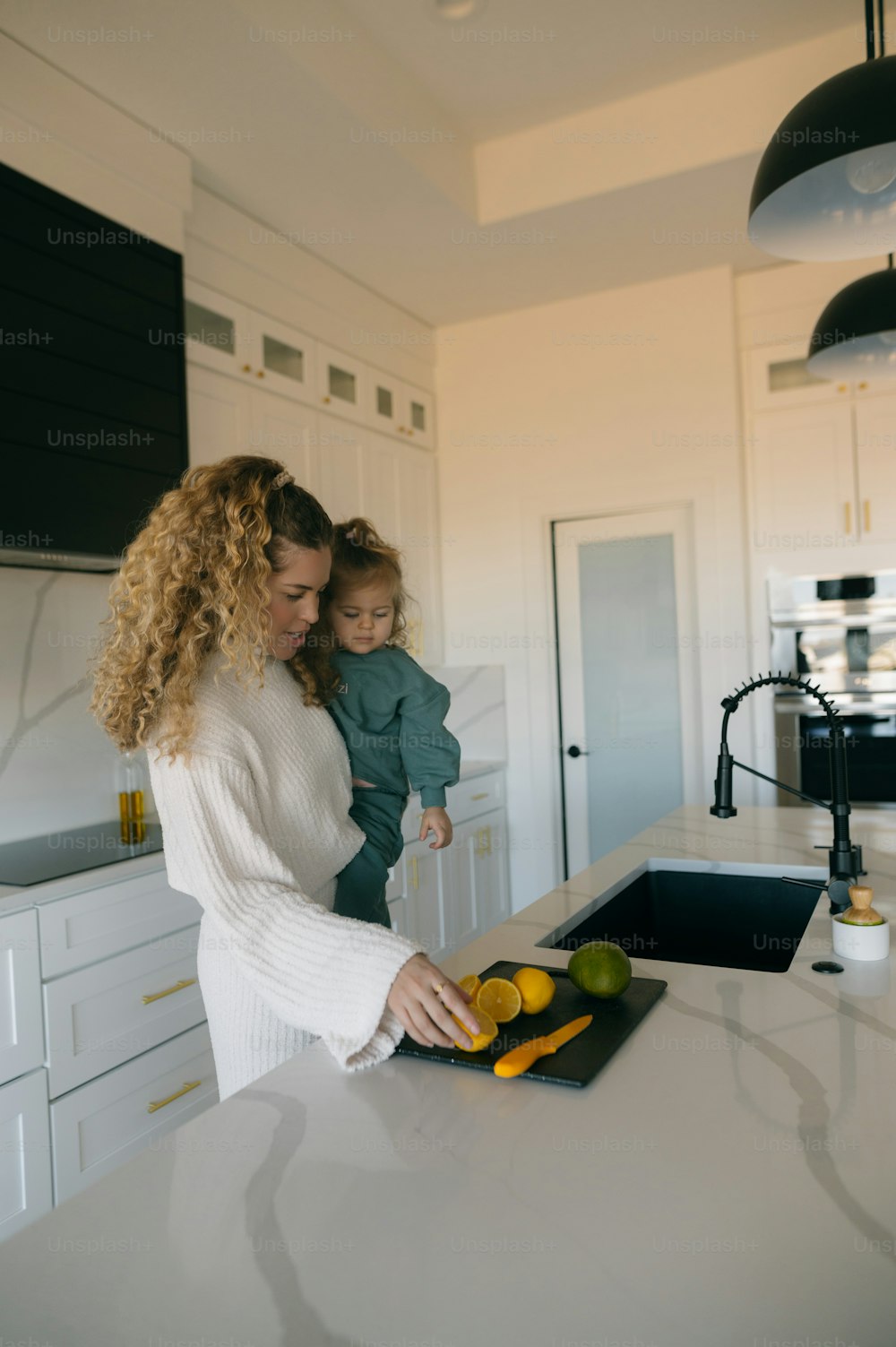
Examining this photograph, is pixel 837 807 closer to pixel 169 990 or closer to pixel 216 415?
pixel 169 990

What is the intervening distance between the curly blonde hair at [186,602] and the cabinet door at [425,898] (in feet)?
7.58

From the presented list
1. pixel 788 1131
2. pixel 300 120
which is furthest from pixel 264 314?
pixel 788 1131

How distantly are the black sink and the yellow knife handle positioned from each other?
840 mm

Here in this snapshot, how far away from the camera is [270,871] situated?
3.60ft

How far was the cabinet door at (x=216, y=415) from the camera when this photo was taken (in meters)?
2.98

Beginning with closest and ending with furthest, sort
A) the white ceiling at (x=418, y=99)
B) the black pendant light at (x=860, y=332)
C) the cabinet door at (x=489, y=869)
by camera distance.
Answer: the black pendant light at (x=860, y=332), the white ceiling at (x=418, y=99), the cabinet door at (x=489, y=869)

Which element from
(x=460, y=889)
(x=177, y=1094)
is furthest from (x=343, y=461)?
(x=177, y=1094)

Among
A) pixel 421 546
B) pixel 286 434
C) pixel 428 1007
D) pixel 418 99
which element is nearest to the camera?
pixel 428 1007

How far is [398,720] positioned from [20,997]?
1003 mm

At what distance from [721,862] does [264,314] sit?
8.30 ft

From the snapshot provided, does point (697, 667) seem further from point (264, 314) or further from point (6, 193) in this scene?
point (6, 193)

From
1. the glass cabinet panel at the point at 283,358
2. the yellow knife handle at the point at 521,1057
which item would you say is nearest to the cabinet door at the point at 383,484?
the glass cabinet panel at the point at 283,358

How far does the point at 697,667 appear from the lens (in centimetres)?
403

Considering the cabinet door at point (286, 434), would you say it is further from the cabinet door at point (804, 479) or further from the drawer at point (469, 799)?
the cabinet door at point (804, 479)
